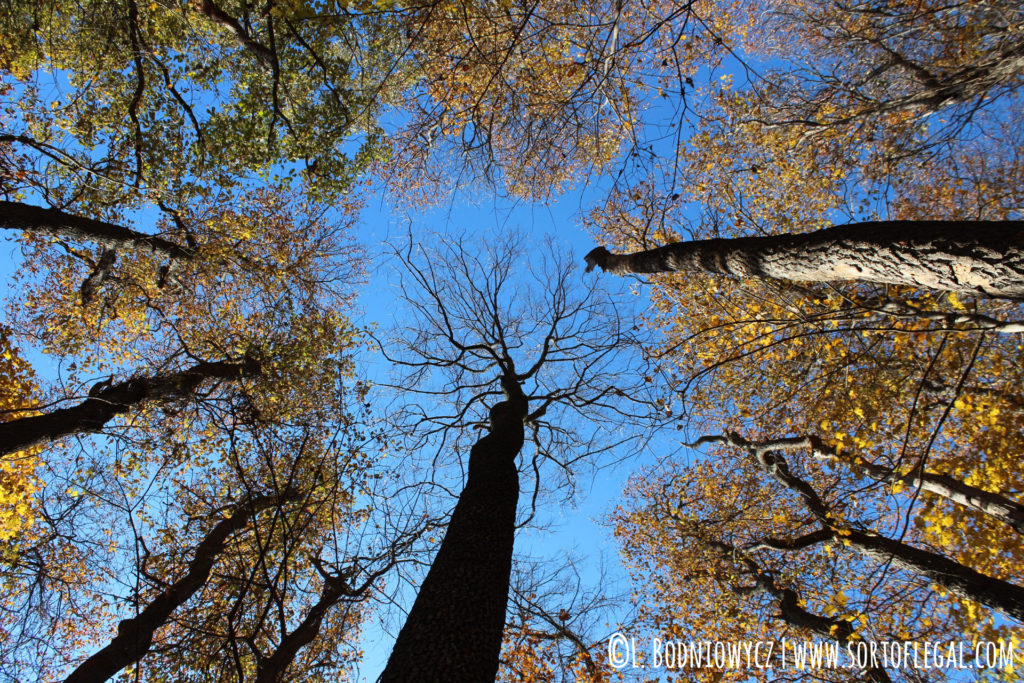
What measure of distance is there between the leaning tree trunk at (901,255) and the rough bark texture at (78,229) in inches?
368

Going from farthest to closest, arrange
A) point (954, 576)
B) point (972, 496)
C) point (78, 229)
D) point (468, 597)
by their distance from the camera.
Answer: point (78, 229) < point (954, 576) < point (972, 496) < point (468, 597)

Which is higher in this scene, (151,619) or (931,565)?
(931,565)

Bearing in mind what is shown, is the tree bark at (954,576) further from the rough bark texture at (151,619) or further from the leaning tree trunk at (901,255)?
the rough bark texture at (151,619)

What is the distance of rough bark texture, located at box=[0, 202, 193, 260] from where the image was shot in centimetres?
652

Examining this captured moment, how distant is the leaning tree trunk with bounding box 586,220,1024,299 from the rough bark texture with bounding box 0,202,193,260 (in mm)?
9335

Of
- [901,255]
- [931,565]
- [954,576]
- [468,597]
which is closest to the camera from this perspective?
[901,255]


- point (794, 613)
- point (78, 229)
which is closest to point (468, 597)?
point (794, 613)

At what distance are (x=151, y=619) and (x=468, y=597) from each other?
5766 millimetres

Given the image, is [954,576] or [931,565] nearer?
[954,576]

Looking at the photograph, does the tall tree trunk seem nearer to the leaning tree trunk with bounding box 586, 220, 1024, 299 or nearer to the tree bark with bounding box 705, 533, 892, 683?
the tree bark with bounding box 705, 533, 892, 683

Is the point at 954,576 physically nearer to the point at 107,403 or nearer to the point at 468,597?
the point at 468,597

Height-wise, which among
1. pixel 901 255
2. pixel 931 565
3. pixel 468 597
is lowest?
pixel 468 597

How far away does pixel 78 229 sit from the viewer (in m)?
7.02

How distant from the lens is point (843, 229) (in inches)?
151
